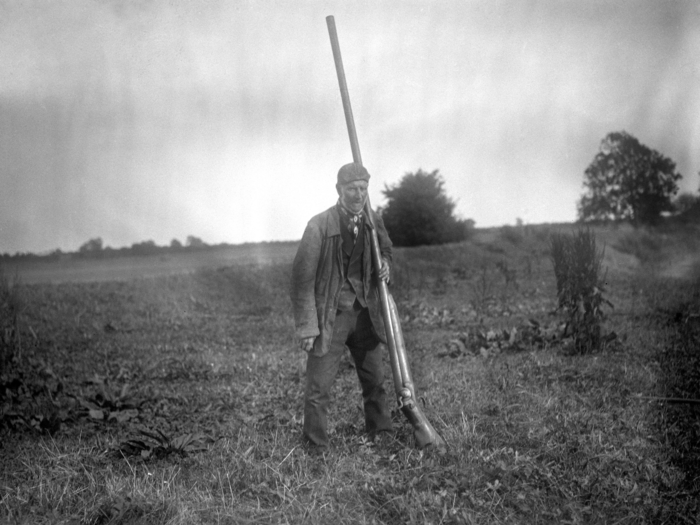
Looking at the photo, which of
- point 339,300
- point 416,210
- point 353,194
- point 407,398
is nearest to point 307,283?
point 339,300

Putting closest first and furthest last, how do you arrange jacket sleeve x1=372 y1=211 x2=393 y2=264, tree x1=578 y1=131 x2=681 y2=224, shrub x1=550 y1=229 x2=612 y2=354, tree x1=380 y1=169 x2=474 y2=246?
1. jacket sleeve x1=372 y1=211 x2=393 y2=264
2. shrub x1=550 y1=229 x2=612 y2=354
3. tree x1=578 y1=131 x2=681 y2=224
4. tree x1=380 y1=169 x2=474 y2=246

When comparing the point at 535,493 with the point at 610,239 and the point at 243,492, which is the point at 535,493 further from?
the point at 610,239

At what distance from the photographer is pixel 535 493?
3.58 meters

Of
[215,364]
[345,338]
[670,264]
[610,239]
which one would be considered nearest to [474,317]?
[215,364]

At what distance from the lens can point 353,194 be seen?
4.34m

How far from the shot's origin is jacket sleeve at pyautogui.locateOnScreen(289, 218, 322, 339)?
4.24 meters

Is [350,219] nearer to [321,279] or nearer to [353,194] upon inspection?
[353,194]

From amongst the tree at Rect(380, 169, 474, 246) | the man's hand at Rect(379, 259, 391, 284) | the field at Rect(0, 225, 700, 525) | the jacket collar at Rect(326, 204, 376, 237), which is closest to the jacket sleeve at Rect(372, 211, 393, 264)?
the man's hand at Rect(379, 259, 391, 284)

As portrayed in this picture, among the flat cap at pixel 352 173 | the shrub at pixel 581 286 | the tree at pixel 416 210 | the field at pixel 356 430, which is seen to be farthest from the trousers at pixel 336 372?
the tree at pixel 416 210

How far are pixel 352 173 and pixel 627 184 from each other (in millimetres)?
16880

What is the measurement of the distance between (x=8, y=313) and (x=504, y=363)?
641 centimetres

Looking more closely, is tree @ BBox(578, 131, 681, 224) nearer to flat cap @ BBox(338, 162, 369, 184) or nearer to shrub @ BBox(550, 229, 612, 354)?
shrub @ BBox(550, 229, 612, 354)

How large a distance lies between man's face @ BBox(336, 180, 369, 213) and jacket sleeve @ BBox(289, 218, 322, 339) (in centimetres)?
29

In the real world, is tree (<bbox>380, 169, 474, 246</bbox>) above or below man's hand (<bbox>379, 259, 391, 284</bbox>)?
above
